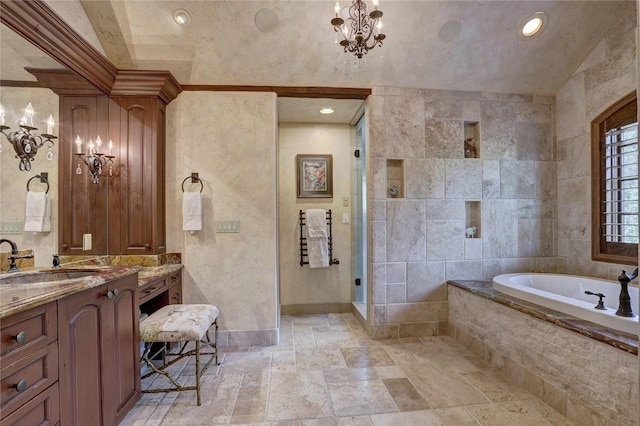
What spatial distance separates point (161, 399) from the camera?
6.68ft

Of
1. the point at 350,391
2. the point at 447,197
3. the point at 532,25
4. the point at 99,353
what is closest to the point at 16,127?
the point at 99,353

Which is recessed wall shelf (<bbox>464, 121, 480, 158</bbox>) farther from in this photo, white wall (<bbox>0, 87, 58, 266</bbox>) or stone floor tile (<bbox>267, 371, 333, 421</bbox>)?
white wall (<bbox>0, 87, 58, 266</bbox>)

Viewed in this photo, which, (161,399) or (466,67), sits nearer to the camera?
(161,399)

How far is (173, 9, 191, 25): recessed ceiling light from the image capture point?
238 centimetres

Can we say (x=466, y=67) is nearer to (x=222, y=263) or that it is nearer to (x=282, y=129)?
(x=282, y=129)

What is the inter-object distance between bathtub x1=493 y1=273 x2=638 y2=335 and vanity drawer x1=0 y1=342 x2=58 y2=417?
9.10 feet

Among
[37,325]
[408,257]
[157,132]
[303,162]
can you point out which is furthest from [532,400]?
[157,132]

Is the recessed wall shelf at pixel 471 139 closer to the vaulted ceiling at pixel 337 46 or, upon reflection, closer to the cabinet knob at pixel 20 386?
the vaulted ceiling at pixel 337 46

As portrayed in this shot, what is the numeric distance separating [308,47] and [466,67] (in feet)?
4.98

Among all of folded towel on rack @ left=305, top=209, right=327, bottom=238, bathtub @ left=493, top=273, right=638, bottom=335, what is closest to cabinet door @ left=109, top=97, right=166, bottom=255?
folded towel on rack @ left=305, top=209, right=327, bottom=238

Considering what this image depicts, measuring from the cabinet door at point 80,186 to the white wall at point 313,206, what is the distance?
1874 millimetres

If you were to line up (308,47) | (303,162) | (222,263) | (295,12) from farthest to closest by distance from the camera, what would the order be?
(303,162) < (222,263) < (308,47) < (295,12)

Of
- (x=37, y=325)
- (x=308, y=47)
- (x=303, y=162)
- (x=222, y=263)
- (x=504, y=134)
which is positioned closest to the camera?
(x=37, y=325)

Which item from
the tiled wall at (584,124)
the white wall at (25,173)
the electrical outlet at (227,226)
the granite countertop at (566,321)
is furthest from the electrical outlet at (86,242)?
the tiled wall at (584,124)
